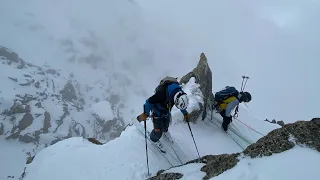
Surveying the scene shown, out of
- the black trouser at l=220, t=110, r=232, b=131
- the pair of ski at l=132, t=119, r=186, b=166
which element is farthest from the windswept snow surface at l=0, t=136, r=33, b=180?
the black trouser at l=220, t=110, r=232, b=131

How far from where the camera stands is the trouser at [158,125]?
11.0m

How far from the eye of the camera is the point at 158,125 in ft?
36.5

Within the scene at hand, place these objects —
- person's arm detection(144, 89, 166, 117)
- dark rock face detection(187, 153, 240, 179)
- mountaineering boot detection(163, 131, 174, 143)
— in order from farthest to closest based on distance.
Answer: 1. mountaineering boot detection(163, 131, 174, 143)
2. person's arm detection(144, 89, 166, 117)
3. dark rock face detection(187, 153, 240, 179)

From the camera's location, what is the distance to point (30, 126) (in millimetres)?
175250

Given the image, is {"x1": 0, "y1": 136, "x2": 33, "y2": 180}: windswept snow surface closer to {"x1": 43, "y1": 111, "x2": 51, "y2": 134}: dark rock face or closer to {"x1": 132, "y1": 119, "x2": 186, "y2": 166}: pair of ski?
{"x1": 43, "y1": 111, "x2": 51, "y2": 134}: dark rock face

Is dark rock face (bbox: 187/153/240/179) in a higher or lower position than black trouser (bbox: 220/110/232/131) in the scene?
lower

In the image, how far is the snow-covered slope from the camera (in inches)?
412

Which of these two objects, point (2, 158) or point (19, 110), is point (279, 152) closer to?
point (2, 158)

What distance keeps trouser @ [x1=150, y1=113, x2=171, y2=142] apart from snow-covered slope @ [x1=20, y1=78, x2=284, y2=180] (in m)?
0.58

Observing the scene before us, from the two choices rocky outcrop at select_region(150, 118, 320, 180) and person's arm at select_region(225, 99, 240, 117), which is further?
person's arm at select_region(225, 99, 240, 117)

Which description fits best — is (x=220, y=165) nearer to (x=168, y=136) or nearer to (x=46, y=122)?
(x=168, y=136)

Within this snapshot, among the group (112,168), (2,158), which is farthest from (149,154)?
(2,158)

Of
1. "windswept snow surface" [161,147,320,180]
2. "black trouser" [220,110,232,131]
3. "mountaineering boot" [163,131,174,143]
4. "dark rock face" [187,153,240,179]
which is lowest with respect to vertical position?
"windswept snow surface" [161,147,320,180]

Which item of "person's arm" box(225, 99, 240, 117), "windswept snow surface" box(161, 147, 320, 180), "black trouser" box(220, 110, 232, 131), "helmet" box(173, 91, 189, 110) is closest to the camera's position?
"windswept snow surface" box(161, 147, 320, 180)
